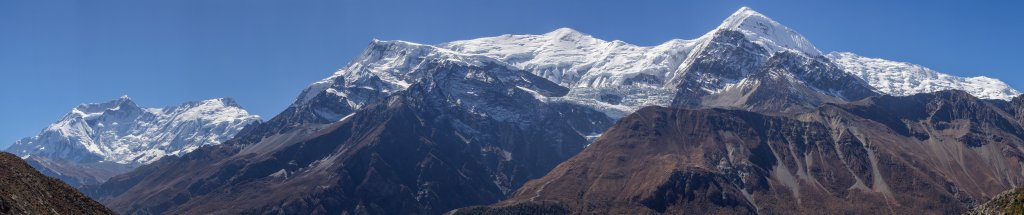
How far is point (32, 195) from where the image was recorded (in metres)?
187

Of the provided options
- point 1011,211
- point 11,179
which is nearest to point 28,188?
point 11,179

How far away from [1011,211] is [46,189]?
6851 inches

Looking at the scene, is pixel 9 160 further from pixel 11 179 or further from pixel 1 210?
pixel 1 210

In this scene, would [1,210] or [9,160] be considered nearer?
[1,210]

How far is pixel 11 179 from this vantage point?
18812 cm

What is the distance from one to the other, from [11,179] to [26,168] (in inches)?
477

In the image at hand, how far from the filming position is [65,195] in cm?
19688

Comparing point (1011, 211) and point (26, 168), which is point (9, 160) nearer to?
point (26, 168)

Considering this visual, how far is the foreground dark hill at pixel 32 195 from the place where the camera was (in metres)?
177

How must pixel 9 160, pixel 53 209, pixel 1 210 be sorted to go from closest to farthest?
pixel 1 210, pixel 53 209, pixel 9 160

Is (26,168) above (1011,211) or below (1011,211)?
above

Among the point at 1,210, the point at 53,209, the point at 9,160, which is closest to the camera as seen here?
the point at 1,210

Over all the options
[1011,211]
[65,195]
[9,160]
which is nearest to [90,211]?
[65,195]

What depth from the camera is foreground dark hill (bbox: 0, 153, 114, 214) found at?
581 ft
